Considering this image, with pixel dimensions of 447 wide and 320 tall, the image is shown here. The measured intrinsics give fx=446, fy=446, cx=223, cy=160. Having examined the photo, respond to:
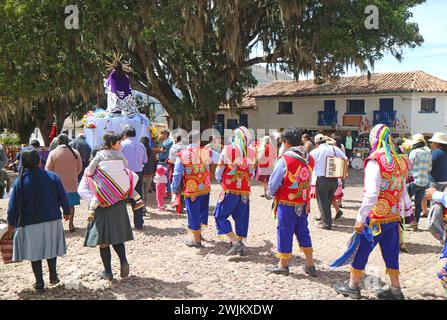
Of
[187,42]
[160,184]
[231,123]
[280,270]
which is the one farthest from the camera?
[231,123]

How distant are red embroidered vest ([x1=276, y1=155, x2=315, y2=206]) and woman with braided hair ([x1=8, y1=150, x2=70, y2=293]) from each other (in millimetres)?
2533

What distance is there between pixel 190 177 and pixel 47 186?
7.25 feet

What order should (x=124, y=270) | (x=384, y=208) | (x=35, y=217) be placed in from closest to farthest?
(x=384, y=208), (x=35, y=217), (x=124, y=270)

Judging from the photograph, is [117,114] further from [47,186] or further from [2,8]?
[2,8]

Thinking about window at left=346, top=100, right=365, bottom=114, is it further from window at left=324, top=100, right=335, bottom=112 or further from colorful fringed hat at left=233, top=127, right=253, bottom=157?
colorful fringed hat at left=233, top=127, right=253, bottom=157

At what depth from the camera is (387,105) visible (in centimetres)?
2645

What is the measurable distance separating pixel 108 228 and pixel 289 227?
2041 mm

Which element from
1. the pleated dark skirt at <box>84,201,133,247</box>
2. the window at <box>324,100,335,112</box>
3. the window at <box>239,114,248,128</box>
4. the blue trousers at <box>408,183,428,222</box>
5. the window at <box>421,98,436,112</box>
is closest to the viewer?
the pleated dark skirt at <box>84,201,133,247</box>

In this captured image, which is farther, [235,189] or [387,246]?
[235,189]

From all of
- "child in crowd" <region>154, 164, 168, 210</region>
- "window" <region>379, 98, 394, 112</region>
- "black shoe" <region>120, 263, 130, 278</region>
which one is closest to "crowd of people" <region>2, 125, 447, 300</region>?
"black shoe" <region>120, 263, 130, 278</region>

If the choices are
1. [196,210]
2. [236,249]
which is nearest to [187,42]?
[196,210]

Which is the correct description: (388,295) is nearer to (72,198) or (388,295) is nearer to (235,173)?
(235,173)

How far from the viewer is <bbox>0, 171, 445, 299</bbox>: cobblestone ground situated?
4719 millimetres

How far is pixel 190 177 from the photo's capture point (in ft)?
21.0
